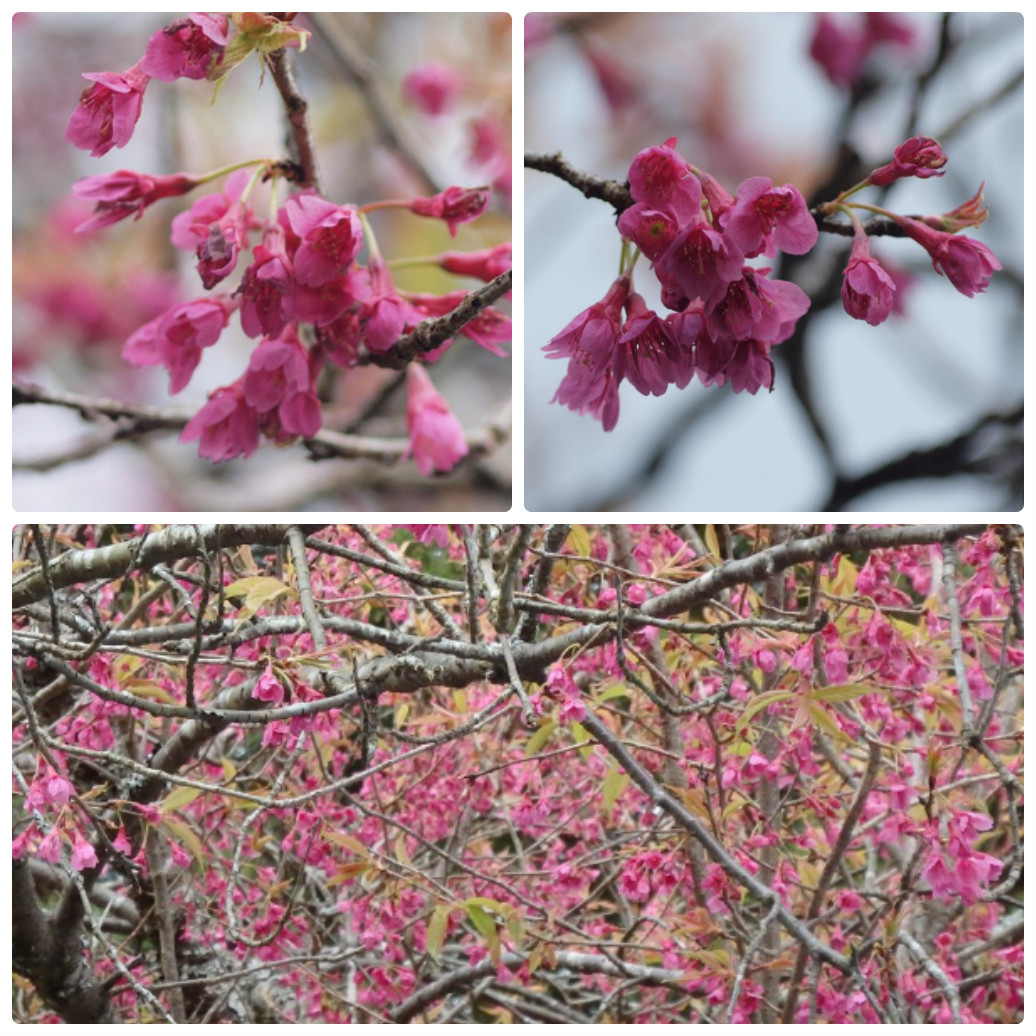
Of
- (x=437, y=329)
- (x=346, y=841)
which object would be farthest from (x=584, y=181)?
(x=346, y=841)

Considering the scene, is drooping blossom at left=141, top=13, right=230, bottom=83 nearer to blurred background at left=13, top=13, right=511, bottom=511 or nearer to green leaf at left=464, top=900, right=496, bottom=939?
blurred background at left=13, top=13, right=511, bottom=511

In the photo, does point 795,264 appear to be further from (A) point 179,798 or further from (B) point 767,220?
(A) point 179,798

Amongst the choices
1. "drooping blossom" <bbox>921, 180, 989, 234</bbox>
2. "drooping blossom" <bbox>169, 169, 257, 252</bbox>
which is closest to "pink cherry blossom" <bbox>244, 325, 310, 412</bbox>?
"drooping blossom" <bbox>169, 169, 257, 252</bbox>

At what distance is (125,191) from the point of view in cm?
93

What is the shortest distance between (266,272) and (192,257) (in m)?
0.16

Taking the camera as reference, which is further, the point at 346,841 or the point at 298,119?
the point at 346,841

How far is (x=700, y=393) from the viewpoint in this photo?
109 cm

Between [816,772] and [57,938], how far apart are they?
1.16m

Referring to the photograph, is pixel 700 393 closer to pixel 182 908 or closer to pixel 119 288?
pixel 119 288

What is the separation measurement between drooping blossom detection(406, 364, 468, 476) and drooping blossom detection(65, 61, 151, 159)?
32 centimetres

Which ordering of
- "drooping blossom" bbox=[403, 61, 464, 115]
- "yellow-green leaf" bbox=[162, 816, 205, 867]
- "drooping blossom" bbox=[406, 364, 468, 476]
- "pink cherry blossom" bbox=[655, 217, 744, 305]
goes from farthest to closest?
"yellow-green leaf" bbox=[162, 816, 205, 867]
"drooping blossom" bbox=[403, 61, 464, 115]
"drooping blossom" bbox=[406, 364, 468, 476]
"pink cherry blossom" bbox=[655, 217, 744, 305]

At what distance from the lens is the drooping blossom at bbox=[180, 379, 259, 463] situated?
0.98 m

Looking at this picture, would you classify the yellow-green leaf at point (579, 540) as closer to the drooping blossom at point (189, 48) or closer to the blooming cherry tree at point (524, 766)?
the blooming cherry tree at point (524, 766)

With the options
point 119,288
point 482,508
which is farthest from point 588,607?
point 119,288
